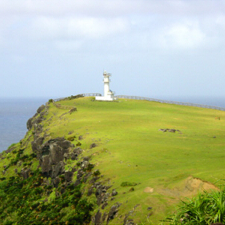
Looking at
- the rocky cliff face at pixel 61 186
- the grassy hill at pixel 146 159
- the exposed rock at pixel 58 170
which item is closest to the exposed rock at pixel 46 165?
the rocky cliff face at pixel 61 186

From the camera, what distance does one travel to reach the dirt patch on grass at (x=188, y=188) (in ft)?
76.4

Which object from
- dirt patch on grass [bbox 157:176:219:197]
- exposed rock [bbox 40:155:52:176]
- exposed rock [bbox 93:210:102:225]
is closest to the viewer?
dirt patch on grass [bbox 157:176:219:197]

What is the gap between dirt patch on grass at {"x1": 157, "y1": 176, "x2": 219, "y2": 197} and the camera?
23.3 meters

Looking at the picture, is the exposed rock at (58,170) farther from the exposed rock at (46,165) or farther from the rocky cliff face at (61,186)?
the exposed rock at (46,165)

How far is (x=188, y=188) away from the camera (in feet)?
79.5

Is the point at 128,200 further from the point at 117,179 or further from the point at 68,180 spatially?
the point at 68,180

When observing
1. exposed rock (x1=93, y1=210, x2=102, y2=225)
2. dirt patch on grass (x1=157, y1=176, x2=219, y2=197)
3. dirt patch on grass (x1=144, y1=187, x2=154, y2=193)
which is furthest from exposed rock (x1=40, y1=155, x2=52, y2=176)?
dirt patch on grass (x1=157, y1=176, x2=219, y2=197)

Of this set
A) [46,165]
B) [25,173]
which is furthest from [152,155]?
[25,173]

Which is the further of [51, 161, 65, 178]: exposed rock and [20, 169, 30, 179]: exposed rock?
[20, 169, 30, 179]: exposed rock

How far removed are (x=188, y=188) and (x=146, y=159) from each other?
1330 centimetres

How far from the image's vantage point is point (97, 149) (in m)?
44.1

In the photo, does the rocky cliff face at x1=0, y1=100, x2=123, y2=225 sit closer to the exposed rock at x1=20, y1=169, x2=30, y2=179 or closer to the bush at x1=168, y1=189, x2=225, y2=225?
the exposed rock at x1=20, y1=169, x2=30, y2=179

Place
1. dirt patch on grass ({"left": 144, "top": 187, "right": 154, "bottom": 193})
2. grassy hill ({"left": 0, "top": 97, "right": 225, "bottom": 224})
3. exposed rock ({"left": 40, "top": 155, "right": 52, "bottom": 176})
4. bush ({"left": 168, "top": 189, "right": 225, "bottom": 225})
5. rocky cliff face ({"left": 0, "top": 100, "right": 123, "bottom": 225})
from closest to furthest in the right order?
1. bush ({"left": 168, "top": 189, "right": 225, "bottom": 225})
2. grassy hill ({"left": 0, "top": 97, "right": 225, "bottom": 224})
3. dirt patch on grass ({"left": 144, "top": 187, "right": 154, "bottom": 193})
4. rocky cliff face ({"left": 0, "top": 100, "right": 123, "bottom": 225})
5. exposed rock ({"left": 40, "top": 155, "right": 52, "bottom": 176})

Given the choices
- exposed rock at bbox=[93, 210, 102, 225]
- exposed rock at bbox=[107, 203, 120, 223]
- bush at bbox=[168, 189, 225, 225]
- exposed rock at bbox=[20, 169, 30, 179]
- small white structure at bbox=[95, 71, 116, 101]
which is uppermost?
small white structure at bbox=[95, 71, 116, 101]
